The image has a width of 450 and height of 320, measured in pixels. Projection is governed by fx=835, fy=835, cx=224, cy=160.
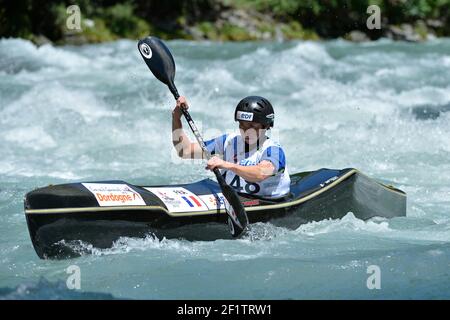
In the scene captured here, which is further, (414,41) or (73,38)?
(414,41)

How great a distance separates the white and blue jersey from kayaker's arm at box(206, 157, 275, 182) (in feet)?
0.24

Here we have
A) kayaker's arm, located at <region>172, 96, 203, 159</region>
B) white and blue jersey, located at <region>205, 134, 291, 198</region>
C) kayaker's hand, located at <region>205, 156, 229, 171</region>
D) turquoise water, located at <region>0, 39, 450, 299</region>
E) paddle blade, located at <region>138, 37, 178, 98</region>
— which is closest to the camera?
turquoise water, located at <region>0, 39, 450, 299</region>

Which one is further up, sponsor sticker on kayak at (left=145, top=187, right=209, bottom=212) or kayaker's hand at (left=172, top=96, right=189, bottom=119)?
kayaker's hand at (left=172, top=96, right=189, bottom=119)

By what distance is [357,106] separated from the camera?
10617 mm

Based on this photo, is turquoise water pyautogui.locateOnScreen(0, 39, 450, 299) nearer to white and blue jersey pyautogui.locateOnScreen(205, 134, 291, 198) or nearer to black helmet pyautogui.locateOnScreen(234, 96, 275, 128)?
white and blue jersey pyautogui.locateOnScreen(205, 134, 291, 198)

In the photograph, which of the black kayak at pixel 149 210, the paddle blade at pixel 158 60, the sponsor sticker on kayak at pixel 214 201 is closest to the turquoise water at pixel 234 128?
the black kayak at pixel 149 210

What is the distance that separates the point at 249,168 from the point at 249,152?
0.25 m

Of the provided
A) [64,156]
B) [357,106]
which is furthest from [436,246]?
[357,106]

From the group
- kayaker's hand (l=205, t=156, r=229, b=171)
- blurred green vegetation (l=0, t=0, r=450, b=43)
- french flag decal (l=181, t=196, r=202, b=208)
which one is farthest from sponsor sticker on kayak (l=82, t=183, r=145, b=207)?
blurred green vegetation (l=0, t=0, r=450, b=43)

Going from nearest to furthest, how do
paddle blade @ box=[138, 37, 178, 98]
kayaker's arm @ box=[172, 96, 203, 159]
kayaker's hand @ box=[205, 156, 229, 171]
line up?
kayaker's hand @ box=[205, 156, 229, 171] < kayaker's arm @ box=[172, 96, 203, 159] < paddle blade @ box=[138, 37, 178, 98]

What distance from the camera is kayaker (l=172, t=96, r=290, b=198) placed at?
16.8 ft
